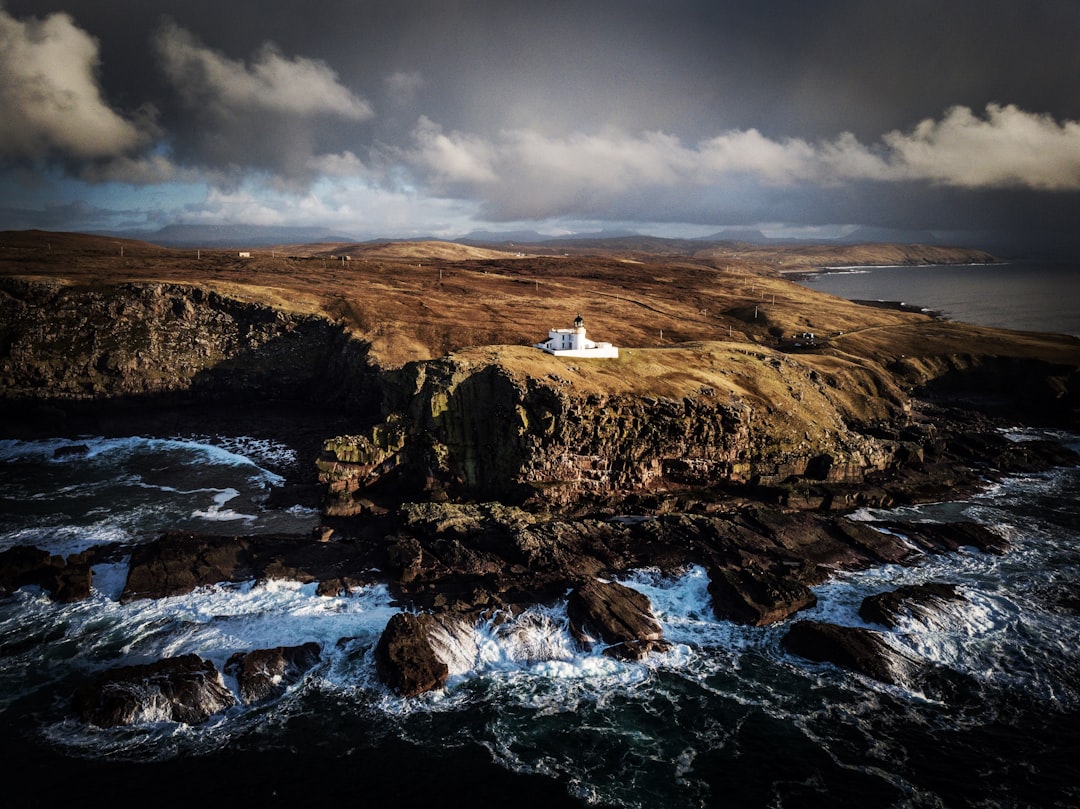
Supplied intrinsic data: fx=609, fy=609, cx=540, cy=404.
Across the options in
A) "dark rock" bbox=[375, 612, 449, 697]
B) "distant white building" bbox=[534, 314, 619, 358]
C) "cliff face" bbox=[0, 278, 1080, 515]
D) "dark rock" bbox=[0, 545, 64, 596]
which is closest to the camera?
"dark rock" bbox=[375, 612, 449, 697]

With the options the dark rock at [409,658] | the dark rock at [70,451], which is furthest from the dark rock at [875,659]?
the dark rock at [70,451]

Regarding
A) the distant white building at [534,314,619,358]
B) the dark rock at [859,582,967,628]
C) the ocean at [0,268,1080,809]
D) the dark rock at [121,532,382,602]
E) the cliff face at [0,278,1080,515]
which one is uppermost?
the distant white building at [534,314,619,358]

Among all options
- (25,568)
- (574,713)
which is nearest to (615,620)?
(574,713)

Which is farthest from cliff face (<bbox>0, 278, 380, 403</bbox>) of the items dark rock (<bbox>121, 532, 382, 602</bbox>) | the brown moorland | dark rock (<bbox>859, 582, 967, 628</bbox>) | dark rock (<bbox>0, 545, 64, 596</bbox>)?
dark rock (<bbox>859, 582, 967, 628</bbox>)

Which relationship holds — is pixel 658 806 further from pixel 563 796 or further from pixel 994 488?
pixel 994 488

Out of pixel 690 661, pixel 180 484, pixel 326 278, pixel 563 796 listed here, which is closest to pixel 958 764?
pixel 690 661

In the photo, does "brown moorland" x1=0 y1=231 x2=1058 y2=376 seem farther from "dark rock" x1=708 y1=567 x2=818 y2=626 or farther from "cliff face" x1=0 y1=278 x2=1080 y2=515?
"dark rock" x1=708 y1=567 x2=818 y2=626

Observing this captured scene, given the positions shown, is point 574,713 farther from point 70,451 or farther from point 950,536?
point 70,451
